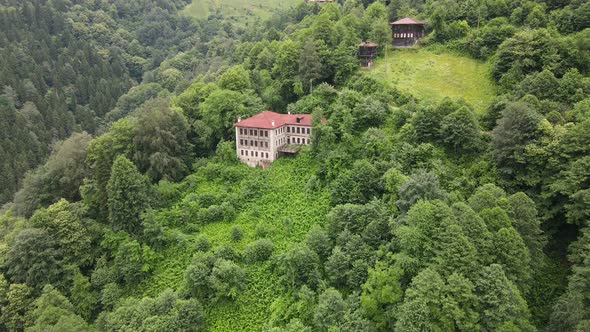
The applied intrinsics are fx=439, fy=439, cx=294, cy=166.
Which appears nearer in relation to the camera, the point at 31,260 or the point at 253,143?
the point at 31,260

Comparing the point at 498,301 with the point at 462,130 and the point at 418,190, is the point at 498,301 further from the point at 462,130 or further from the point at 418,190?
the point at 462,130

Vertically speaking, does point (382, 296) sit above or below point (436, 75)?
below

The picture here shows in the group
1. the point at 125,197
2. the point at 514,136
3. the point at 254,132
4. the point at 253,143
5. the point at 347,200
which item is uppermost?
the point at 514,136

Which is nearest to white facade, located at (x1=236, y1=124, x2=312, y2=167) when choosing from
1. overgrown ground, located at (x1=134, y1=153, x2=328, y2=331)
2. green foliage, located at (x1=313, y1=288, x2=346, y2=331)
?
overgrown ground, located at (x1=134, y1=153, x2=328, y2=331)

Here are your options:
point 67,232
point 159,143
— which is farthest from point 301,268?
point 67,232

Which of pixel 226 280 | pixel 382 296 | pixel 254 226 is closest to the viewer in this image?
pixel 382 296

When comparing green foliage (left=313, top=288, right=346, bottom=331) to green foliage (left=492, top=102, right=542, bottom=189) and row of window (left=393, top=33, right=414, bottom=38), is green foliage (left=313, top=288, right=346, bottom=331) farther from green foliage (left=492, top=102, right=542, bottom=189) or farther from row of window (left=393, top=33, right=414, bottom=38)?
row of window (left=393, top=33, right=414, bottom=38)
